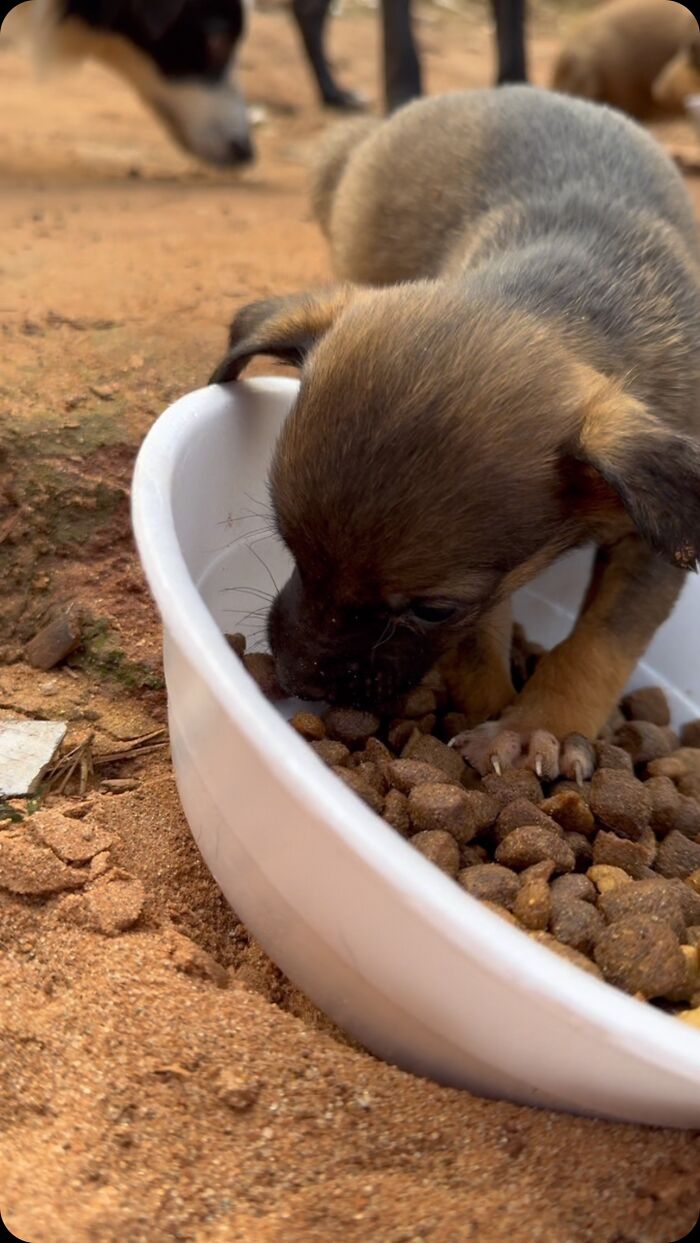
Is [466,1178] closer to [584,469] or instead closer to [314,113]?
[584,469]

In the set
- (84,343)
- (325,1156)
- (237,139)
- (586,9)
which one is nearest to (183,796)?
(325,1156)

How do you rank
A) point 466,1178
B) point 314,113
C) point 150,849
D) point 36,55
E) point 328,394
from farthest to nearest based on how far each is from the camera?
point 314,113 → point 36,55 → point 150,849 → point 328,394 → point 466,1178

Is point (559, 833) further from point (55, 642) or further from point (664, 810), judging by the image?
point (55, 642)

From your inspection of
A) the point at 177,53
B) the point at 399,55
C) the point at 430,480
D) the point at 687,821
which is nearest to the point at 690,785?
the point at 687,821

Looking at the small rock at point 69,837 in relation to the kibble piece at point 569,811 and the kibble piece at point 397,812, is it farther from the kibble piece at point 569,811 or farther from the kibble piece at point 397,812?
the kibble piece at point 569,811

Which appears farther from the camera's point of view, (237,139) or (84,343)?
(237,139)

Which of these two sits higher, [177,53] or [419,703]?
[419,703]

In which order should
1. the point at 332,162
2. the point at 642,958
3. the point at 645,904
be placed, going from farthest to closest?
the point at 332,162
the point at 645,904
the point at 642,958

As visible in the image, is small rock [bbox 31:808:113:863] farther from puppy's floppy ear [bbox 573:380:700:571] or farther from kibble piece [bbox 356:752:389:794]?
puppy's floppy ear [bbox 573:380:700:571]
